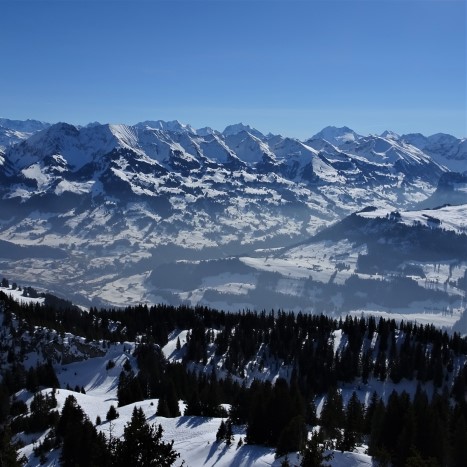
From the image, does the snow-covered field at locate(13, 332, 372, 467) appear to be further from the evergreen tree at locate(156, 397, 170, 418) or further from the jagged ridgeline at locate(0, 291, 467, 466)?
Answer: the evergreen tree at locate(156, 397, 170, 418)

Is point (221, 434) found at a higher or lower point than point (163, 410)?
higher

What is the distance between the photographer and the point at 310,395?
16638cm

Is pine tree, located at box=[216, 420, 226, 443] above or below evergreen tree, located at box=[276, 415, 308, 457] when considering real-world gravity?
below

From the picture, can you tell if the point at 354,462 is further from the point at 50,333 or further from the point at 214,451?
the point at 50,333

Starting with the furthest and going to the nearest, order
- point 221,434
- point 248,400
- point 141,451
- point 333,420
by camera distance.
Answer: point 248,400 → point 333,420 → point 221,434 → point 141,451

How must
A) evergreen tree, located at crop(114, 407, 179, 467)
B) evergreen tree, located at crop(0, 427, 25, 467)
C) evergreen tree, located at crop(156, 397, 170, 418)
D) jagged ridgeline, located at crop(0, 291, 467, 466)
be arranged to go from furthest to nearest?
1. evergreen tree, located at crop(156, 397, 170, 418)
2. jagged ridgeline, located at crop(0, 291, 467, 466)
3. evergreen tree, located at crop(0, 427, 25, 467)
4. evergreen tree, located at crop(114, 407, 179, 467)

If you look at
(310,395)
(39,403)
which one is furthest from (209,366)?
(39,403)

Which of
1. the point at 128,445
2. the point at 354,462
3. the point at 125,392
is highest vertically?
the point at 128,445

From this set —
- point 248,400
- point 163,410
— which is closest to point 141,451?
point 248,400

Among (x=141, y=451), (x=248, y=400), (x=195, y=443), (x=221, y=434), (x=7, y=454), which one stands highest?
(x=141, y=451)

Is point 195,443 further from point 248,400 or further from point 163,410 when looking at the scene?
point 163,410

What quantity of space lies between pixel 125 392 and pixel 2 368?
58.7m

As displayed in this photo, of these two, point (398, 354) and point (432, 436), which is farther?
point (398, 354)

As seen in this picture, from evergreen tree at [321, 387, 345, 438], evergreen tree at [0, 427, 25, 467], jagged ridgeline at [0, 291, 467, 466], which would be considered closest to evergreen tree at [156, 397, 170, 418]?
jagged ridgeline at [0, 291, 467, 466]
